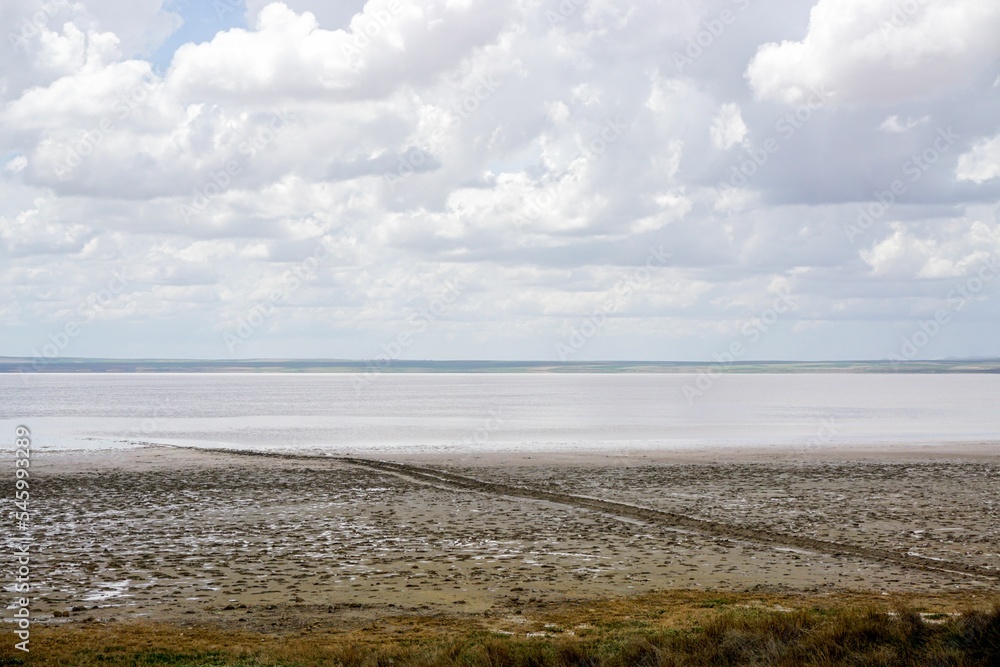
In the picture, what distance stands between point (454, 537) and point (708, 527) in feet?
24.1

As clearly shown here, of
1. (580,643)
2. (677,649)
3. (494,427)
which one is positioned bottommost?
(494,427)

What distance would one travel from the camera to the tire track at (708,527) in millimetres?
19797

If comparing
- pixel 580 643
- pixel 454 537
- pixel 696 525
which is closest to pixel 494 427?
pixel 696 525

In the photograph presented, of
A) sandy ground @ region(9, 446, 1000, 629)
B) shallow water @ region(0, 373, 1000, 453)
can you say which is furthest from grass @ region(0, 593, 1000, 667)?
shallow water @ region(0, 373, 1000, 453)

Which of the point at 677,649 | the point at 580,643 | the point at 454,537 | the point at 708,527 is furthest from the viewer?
the point at 708,527

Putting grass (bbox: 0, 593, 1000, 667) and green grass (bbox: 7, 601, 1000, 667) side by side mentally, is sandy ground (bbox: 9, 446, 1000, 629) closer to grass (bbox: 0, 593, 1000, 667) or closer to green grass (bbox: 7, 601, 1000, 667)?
grass (bbox: 0, 593, 1000, 667)

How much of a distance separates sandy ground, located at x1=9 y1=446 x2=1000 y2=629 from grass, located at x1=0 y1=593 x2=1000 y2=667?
1413mm

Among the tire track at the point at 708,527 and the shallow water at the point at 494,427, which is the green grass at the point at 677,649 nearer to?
the tire track at the point at 708,527

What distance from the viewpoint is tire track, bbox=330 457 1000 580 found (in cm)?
1980

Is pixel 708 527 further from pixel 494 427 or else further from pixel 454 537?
pixel 494 427

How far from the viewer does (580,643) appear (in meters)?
12.5

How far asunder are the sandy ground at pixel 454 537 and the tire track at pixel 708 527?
0.36 metres

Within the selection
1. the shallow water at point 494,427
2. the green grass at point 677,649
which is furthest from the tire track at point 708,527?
the shallow water at point 494,427

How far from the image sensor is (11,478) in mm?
36375
